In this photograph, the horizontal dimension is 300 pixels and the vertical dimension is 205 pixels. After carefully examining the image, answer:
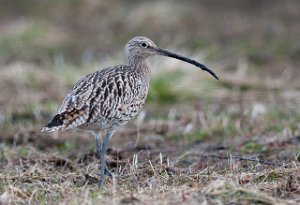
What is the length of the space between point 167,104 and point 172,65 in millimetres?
939

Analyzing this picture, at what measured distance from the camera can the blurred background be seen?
1032 centimetres

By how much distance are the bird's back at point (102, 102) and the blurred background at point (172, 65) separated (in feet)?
5.45

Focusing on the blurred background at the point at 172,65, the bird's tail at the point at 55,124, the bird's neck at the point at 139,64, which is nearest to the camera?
the bird's tail at the point at 55,124

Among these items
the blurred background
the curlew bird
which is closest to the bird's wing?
the curlew bird

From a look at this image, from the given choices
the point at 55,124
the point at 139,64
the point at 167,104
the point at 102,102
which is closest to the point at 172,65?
the point at 167,104

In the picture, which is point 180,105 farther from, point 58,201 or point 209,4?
point 209,4

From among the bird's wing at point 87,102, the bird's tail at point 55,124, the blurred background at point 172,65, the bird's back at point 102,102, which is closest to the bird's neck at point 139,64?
the bird's back at point 102,102

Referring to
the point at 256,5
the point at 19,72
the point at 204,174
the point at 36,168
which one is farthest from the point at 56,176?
the point at 256,5

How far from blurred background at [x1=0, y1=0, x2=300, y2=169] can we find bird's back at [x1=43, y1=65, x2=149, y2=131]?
1.66m

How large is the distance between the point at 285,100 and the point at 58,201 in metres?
6.50

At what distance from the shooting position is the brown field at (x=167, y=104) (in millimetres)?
6582

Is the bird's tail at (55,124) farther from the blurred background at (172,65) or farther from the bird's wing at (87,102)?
the blurred background at (172,65)

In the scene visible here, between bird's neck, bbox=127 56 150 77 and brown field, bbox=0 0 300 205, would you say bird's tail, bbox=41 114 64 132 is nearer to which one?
brown field, bbox=0 0 300 205

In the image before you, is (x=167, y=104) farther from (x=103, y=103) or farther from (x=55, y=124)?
(x=55, y=124)
